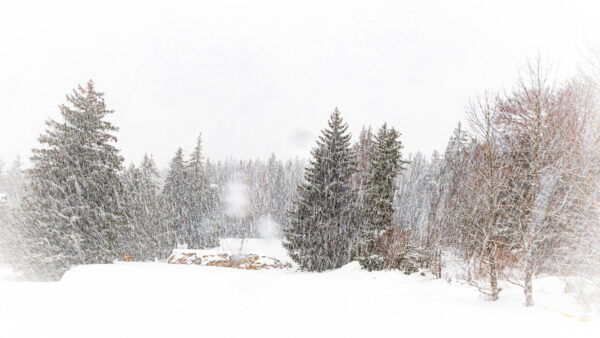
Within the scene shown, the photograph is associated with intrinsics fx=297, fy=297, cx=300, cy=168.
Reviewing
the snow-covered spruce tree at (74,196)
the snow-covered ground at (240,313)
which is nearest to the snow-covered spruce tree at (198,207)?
the snow-covered spruce tree at (74,196)

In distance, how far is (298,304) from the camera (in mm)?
5867

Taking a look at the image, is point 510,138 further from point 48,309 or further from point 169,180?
point 169,180

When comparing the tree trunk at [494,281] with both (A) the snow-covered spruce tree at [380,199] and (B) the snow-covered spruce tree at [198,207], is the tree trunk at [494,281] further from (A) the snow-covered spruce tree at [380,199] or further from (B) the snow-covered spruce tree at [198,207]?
(B) the snow-covered spruce tree at [198,207]

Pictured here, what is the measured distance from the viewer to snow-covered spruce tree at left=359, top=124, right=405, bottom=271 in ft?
59.0

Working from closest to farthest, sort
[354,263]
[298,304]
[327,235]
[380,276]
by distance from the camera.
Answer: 1. [298,304]
2. [380,276]
3. [354,263]
4. [327,235]

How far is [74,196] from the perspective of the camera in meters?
16.1

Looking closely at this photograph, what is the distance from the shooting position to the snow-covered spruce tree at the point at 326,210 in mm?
20453

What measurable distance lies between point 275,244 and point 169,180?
1931 cm

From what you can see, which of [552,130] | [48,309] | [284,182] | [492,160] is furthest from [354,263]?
[284,182]

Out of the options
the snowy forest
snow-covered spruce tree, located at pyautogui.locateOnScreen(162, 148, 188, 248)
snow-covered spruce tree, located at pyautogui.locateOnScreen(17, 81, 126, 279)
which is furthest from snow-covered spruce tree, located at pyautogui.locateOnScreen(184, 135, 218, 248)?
snow-covered spruce tree, located at pyautogui.locateOnScreen(17, 81, 126, 279)

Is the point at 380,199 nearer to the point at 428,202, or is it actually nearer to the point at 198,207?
the point at 428,202

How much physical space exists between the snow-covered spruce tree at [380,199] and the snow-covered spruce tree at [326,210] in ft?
7.14

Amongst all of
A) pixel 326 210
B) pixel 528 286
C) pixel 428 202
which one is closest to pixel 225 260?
pixel 326 210

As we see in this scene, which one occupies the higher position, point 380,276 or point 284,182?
point 284,182
